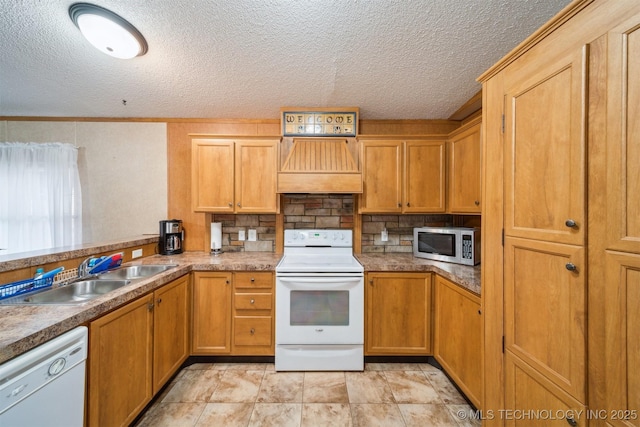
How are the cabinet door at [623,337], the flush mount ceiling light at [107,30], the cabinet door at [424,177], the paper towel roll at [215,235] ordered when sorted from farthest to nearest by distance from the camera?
the paper towel roll at [215,235] < the cabinet door at [424,177] < the flush mount ceiling light at [107,30] < the cabinet door at [623,337]

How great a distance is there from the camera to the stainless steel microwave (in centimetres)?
208

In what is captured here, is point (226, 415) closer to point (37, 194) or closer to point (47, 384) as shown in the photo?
point (47, 384)

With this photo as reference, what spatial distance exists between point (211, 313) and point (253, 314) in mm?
385

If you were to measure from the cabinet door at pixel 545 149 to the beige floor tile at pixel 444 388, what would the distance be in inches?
58.6

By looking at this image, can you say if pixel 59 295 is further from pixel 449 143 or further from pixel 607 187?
pixel 449 143

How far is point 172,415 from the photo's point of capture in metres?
1.64

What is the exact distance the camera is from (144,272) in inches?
82.5

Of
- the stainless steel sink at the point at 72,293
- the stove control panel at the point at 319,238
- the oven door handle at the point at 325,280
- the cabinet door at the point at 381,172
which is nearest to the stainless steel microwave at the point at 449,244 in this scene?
the cabinet door at the point at 381,172

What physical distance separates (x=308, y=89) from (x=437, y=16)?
3.74 ft

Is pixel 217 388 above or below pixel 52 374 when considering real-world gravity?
below

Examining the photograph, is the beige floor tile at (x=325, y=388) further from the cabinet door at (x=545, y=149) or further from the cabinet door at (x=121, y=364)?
the cabinet door at (x=545, y=149)

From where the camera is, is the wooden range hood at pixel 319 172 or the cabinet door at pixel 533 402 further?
the wooden range hood at pixel 319 172

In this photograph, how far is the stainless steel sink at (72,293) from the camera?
136cm

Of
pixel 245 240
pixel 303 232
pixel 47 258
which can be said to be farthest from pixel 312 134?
pixel 47 258
